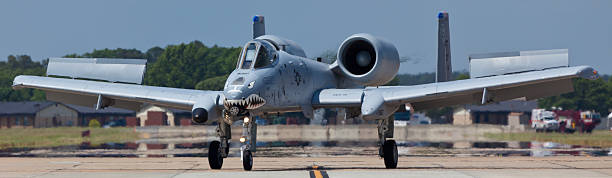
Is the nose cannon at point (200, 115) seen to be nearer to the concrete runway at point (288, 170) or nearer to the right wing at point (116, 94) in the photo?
the right wing at point (116, 94)

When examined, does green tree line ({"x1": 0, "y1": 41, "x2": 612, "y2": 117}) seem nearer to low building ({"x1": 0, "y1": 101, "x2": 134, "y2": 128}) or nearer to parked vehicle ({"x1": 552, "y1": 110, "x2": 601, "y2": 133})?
low building ({"x1": 0, "y1": 101, "x2": 134, "y2": 128})

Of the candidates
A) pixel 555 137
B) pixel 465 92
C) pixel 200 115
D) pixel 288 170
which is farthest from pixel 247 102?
pixel 555 137

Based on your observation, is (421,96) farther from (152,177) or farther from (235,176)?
(152,177)

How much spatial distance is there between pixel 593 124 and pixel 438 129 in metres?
22.3

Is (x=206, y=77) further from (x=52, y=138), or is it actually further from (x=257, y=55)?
(x=257, y=55)

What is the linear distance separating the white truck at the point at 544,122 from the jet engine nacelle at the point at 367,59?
166 ft

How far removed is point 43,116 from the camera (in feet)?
394

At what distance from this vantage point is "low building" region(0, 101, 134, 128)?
119062 mm

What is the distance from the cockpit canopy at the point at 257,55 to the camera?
865 inches

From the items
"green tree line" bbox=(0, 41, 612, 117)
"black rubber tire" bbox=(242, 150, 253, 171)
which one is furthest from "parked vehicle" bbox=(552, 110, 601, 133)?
"black rubber tire" bbox=(242, 150, 253, 171)

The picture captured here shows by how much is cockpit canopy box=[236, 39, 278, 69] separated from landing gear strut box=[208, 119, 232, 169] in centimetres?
190

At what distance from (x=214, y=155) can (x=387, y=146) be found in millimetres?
4661

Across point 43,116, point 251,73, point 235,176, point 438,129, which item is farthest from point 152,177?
point 43,116

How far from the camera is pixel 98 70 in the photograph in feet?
86.5
